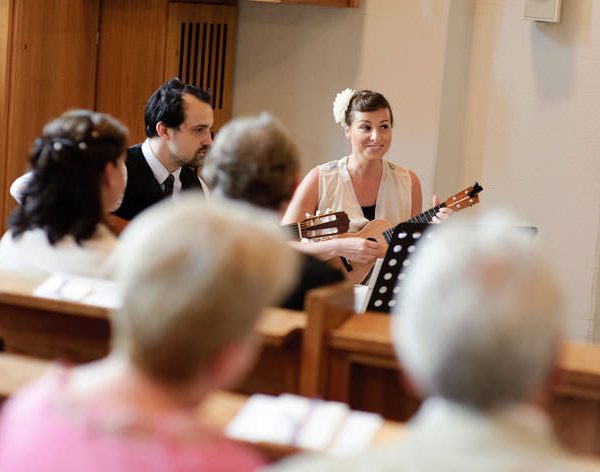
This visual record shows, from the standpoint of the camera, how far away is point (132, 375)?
148cm

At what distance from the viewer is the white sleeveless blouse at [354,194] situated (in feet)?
16.8

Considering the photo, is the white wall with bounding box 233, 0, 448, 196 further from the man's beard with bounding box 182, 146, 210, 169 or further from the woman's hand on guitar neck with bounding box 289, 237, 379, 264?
the man's beard with bounding box 182, 146, 210, 169

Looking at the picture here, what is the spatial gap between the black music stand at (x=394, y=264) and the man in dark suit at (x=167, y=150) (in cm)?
138

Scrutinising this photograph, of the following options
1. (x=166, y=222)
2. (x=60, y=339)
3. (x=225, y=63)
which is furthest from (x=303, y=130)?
(x=166, y=222)

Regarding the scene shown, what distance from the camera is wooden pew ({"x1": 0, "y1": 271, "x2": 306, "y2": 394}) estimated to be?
2812 mm

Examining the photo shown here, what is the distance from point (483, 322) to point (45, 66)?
5.12 m

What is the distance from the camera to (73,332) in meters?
3.03

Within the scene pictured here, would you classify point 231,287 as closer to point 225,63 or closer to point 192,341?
point 192,341

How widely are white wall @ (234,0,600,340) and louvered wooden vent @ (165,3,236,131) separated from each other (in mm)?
95

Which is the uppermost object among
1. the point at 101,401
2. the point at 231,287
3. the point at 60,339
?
the point at 231,287

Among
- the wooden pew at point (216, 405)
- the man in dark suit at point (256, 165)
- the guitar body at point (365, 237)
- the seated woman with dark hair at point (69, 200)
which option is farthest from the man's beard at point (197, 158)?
the wooden pew at point (216, 405)

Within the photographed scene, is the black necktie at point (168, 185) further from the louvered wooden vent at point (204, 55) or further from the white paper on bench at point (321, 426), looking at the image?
the white paper on bench at point (321, 426)

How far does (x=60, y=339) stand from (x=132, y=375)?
1629mm

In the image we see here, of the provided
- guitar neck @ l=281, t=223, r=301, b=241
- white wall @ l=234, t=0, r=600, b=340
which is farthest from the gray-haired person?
white wall @ l=234, t=0, r=600, b=340
